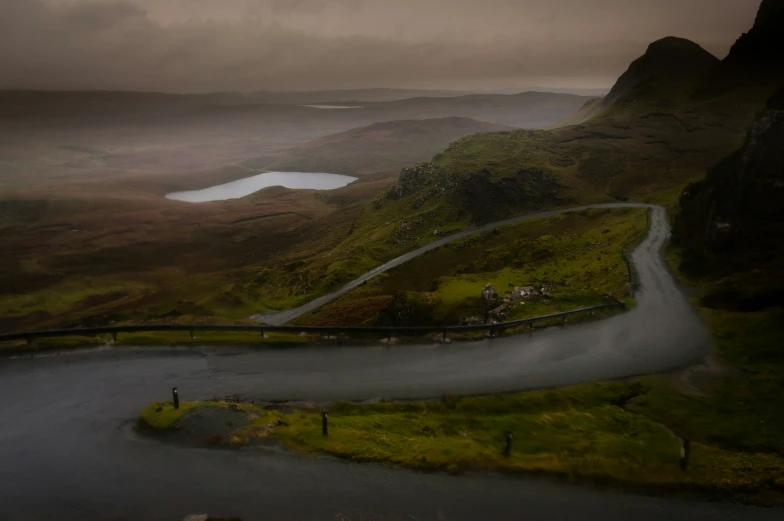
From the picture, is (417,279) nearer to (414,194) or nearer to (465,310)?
(465,310)

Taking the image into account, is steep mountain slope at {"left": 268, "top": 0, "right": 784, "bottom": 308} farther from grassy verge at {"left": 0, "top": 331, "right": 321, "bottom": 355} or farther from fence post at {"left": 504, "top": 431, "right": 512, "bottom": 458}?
fence post at {"left": 504, "top": 431, "right": 512, "bottom": 458}

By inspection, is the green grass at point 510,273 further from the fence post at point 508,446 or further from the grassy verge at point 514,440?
the fence post at point 508,446

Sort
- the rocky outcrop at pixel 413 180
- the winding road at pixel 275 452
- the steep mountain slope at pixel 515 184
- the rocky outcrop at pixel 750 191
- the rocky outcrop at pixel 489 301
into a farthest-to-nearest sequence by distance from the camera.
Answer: the rocky outcrop at pixel 413 180
the steep mountain slope at pixel 515 184
the rocky outcrop at pixel 489 301
the rocky outcrop at pixel 750 191
the winding road at pixel 275 452

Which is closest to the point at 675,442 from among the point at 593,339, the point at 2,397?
the point at 593,339

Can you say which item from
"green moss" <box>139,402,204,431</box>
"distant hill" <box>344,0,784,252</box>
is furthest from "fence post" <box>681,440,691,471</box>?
"distant hill" <box>344,0,784,252</box>

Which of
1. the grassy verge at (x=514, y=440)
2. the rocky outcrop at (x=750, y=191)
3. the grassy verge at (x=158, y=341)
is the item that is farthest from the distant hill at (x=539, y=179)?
the grassy verge at (x=514, y=440)

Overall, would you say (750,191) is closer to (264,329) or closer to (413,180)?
(264,329)
